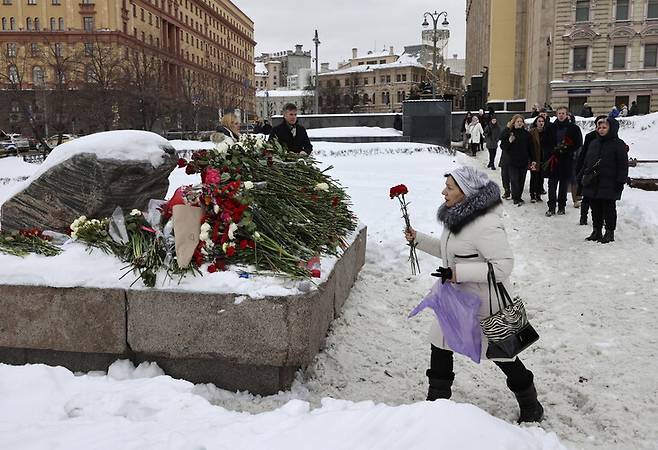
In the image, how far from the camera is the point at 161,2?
3201 inches

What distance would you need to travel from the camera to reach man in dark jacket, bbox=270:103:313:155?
7.51 m

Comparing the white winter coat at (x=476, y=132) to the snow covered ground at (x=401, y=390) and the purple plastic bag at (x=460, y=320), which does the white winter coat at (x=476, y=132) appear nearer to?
the snow covered ground at (x=401, y=390)

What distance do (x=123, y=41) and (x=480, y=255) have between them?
72.9m

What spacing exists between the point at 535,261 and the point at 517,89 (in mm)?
50802

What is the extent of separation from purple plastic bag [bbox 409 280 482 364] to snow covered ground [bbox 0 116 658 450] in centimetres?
39

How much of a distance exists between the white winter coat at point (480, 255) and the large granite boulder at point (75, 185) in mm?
2933

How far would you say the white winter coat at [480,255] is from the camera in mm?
3504

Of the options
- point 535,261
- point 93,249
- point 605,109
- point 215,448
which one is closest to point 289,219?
point 93,249

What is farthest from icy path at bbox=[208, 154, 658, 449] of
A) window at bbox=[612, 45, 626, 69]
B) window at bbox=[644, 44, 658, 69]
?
window at bbox=[644, 44, 658, 69]

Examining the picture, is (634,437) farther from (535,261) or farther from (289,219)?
(535,261)

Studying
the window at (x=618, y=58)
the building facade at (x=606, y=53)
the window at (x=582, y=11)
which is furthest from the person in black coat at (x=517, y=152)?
the window at (x=618, y=58)

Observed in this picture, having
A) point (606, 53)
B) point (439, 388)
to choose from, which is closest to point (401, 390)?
point (439, 388)

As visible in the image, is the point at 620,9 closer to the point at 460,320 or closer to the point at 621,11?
the point at 621,11

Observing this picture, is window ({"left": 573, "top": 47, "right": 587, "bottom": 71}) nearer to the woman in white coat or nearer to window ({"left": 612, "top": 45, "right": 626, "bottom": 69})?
window ({"left": 612, "top": 45, "right": 626, "bottom": 69})
